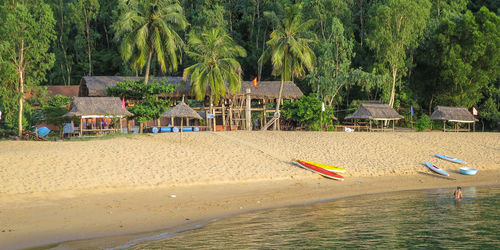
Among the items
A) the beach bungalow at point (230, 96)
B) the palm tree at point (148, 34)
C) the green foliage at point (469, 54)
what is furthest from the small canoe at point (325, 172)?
the green foliage at point (469, 54)

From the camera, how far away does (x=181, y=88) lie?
106ft

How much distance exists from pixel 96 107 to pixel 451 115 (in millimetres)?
23627

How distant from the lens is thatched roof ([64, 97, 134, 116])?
26.0m

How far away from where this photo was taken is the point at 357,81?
125 ft

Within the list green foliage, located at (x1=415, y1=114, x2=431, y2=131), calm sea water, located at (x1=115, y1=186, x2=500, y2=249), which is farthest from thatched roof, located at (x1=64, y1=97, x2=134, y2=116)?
green foliage, located at (x1=415, y1=114, x2=431, y2=131)

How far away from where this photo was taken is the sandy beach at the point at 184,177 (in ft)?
38.0

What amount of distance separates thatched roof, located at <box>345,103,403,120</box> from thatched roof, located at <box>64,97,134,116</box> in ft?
50.4

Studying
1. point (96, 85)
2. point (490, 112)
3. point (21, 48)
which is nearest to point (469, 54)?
point (490, 112)

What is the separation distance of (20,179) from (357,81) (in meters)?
28.2

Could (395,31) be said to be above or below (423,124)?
above

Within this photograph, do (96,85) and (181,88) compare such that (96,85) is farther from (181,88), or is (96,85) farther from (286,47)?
(286,47)

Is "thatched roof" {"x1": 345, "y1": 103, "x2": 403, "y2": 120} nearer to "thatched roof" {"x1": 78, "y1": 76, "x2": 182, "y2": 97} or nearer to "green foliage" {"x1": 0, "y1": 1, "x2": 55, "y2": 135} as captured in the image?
"thatched roof" {"x1": 78, "y1": 76, "x2": 182, "y2": 97}

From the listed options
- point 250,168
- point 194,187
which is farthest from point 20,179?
point 250,168

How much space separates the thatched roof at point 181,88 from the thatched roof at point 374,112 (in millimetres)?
4151
